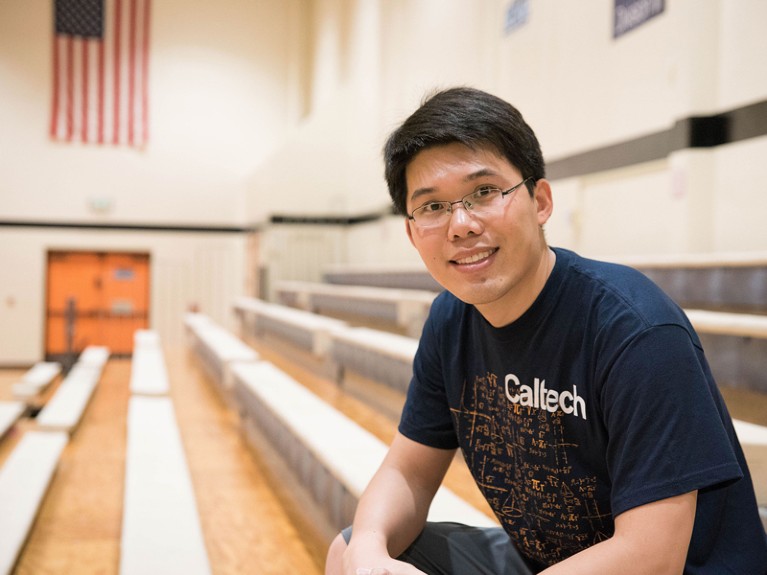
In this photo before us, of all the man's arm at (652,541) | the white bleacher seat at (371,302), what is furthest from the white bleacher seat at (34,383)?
the man's arm at (652,541)

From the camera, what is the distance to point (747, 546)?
2.92ft

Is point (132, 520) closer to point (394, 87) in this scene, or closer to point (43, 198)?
point (394, 87)

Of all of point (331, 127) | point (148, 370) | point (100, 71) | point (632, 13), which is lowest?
point (148, 370)

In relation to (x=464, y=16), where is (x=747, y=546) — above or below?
below

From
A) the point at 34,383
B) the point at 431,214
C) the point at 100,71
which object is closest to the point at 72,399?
the point at 34,383

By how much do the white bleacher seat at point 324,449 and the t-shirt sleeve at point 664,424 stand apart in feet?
2.26

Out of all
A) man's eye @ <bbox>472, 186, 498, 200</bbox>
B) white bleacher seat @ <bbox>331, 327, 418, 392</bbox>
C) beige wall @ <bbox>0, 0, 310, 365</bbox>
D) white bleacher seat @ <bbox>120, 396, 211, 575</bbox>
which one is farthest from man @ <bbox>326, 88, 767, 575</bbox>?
beige wall @ <bbox>0, 0, 310, 365</bbox>

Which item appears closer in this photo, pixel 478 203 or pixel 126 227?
pixel 478 203

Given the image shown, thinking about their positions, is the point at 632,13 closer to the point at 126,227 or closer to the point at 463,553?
the point at 463,553

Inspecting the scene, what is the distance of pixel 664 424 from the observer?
81 cm

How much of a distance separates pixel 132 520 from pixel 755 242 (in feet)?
8.63

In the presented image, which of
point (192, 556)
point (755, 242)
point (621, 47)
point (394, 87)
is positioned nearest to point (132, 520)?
point (192, 556)

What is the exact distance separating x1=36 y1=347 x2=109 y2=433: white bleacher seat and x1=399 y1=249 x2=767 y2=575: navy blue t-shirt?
9.88 feet

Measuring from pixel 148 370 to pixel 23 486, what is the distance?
2256 millimetres
